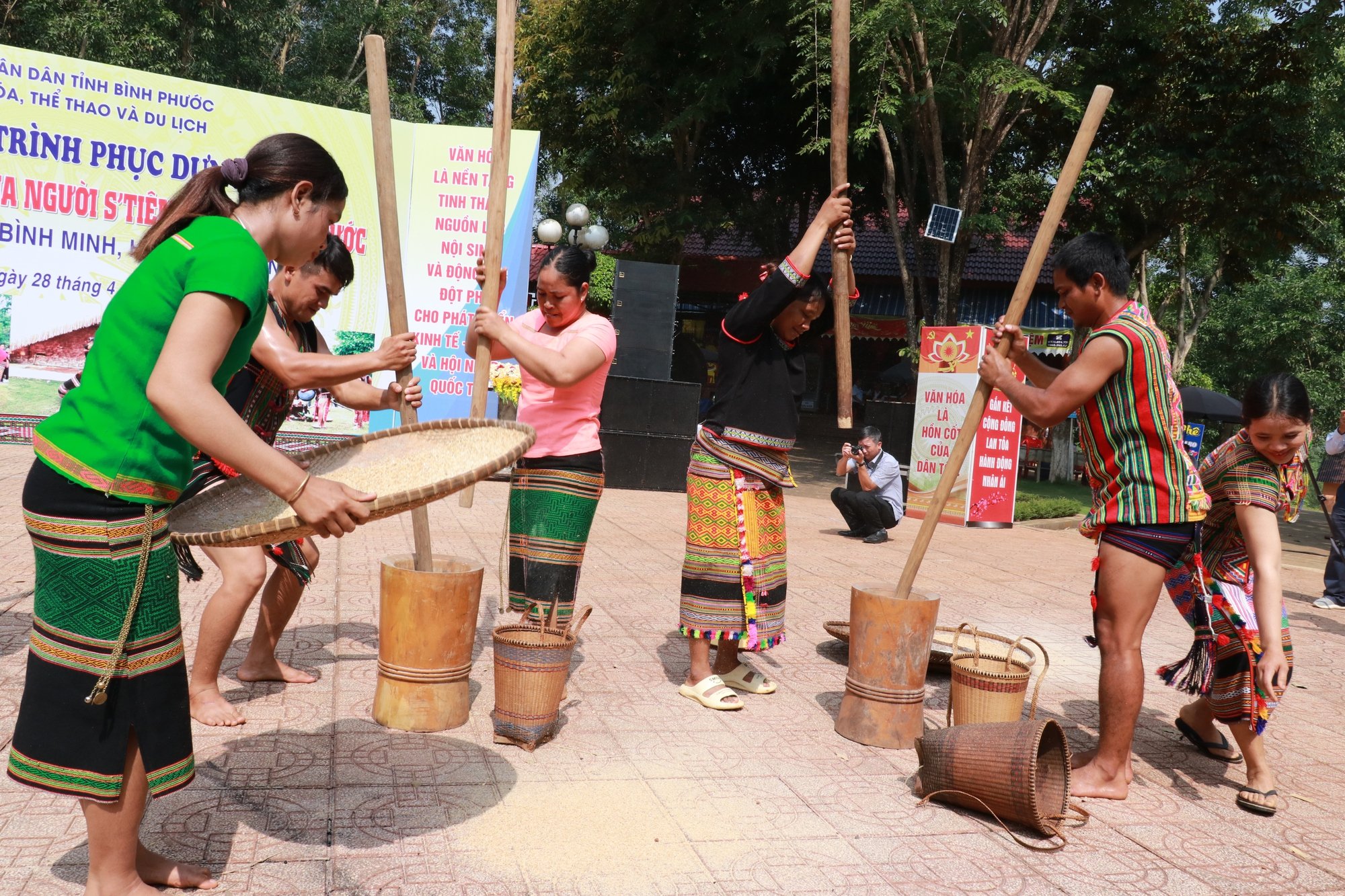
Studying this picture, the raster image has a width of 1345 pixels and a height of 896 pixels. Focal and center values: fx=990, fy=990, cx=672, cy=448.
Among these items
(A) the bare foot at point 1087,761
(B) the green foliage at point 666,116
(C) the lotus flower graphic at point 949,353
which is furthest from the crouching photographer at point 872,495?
(B) the green foliage at point 666,116

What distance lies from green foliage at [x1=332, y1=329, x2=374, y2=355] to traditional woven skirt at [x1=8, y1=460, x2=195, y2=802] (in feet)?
33.0

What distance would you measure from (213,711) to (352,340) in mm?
8994

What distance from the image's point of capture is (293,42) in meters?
25.3

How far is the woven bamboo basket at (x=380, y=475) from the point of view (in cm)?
206

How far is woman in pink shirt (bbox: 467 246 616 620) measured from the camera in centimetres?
370

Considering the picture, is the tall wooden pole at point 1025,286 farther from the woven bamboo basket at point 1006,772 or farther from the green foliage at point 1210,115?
the green foliage at point 1210,115

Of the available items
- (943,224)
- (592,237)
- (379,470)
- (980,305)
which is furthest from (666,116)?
(379,470)

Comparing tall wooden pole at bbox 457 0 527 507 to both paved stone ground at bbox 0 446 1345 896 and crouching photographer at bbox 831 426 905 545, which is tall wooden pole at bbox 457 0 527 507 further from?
crouching photographer at bbox 831 426 905 545

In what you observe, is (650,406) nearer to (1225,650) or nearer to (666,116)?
(1225,650)

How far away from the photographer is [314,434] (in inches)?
475

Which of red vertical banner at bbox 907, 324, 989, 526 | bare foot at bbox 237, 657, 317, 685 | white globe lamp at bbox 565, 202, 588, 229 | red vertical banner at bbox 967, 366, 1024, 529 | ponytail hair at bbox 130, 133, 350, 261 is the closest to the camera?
ponytail hair at bbox 130, 133, 350, 261

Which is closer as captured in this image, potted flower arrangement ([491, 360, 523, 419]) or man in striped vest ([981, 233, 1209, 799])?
man in striped vest ([981, 233, 1209, 799])

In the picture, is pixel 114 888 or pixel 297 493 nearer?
pixel 297 493

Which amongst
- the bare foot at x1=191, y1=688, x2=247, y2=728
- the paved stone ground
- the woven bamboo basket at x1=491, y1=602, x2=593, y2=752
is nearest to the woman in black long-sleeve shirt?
the paved stone ground
